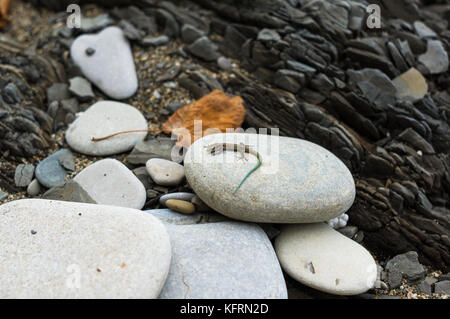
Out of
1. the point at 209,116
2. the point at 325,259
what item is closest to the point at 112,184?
the point at 209,116

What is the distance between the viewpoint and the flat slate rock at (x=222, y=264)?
2.18 m

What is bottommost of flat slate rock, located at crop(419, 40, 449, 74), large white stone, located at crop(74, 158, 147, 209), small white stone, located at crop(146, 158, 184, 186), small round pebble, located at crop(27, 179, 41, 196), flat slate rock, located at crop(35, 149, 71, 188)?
small round pebble, located at crop(27, 179, 41, 196)

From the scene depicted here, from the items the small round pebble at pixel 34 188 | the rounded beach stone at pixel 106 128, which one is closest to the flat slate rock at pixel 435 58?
the rounded beach stone at pixel 106 128

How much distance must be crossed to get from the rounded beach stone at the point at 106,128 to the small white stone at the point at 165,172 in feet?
1.25

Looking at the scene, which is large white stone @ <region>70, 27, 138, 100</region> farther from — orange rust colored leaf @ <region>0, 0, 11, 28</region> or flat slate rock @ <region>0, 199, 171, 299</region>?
flat slate rock @ <region>0, 199, 171, 299</region>

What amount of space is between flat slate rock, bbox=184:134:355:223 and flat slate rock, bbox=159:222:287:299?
0.47 ft

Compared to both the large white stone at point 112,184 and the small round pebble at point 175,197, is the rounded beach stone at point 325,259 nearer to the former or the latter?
the small round pebble at point 175,197

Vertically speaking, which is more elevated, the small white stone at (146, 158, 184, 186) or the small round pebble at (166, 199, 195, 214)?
the small white stone at (146, 158, 184, 186)

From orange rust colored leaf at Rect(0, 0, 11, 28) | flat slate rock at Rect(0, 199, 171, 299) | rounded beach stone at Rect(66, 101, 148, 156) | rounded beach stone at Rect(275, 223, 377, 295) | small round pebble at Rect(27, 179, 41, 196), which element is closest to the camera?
flat slate rock at Rect(0, 199, 171, 299)

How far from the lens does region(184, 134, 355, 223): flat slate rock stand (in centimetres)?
246

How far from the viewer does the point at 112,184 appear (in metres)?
2.82

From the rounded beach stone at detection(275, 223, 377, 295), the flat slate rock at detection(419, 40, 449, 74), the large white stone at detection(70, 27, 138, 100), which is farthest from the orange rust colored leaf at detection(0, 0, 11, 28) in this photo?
the flat slate rock at detection(419, 40, 449, 74)

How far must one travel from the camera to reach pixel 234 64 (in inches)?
145

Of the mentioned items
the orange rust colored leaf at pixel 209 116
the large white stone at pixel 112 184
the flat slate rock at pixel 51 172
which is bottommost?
the flat slate rock at pixel 51 172
